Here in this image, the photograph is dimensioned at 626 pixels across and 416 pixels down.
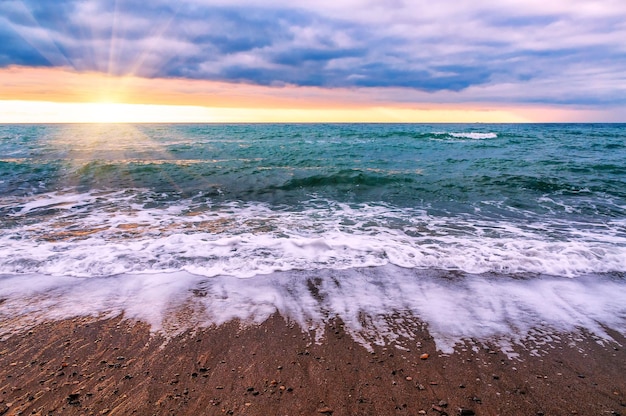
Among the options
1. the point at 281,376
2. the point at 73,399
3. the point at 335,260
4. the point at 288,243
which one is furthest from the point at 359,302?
the point at 73,399

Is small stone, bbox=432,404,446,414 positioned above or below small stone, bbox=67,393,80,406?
above

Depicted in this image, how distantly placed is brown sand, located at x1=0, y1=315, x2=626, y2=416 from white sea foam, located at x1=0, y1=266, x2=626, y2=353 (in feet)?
0.89

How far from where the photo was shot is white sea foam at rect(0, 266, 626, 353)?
421 cm

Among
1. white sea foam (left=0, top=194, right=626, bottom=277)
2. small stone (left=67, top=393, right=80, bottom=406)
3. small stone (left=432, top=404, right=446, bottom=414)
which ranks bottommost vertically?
white sea foam (left=0, top=194, right=626, bottom=277)

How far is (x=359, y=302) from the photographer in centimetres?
482

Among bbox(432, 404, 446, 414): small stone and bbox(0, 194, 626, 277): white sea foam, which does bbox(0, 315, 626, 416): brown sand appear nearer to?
bbox(432, 404, 446, 414): small stone

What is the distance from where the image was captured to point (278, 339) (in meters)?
4.02

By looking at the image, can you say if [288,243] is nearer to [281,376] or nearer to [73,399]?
[281,376]

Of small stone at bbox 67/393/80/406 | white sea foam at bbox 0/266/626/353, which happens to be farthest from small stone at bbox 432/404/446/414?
small stone at bbox 67/393/80/406

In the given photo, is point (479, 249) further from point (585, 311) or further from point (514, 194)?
point (514, 194)

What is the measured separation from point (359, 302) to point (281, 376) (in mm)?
1735

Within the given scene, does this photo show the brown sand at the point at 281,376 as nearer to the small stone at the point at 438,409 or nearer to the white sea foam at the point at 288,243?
the small stone at the point at 438,409

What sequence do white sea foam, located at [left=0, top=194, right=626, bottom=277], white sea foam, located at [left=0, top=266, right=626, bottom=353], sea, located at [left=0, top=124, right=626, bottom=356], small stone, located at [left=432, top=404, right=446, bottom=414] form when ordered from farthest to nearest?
white sea foam, located at [left=0, top=194, right=626, bottom=277]
sea, located at [left=0, top=124, right=626, bottom=356]
white sea foam, located at [left=0, top=266, right=626, bottom=353]
small stone, located at [left=432, top=404, right=446, bottom=414]

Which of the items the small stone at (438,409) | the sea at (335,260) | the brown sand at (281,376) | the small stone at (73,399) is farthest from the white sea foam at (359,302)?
the small stone at (73,399)
